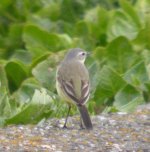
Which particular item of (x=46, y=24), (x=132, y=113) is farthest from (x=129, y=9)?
(x=132, y=113)

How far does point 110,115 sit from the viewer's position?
24.5 feet

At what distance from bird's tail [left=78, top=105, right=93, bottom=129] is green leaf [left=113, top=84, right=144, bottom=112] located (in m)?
0.78

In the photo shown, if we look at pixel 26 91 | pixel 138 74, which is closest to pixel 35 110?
pixel 26 91

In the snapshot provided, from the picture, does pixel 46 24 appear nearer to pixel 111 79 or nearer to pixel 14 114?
pixel 111 79

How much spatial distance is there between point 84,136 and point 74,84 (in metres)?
0.67

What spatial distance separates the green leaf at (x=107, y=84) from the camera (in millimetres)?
8250

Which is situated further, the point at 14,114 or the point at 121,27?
the point at 121,27

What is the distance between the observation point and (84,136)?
6.90 m

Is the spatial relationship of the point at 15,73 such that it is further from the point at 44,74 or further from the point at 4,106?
the point at 4,106

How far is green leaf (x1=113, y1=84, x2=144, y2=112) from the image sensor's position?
799 centimetres

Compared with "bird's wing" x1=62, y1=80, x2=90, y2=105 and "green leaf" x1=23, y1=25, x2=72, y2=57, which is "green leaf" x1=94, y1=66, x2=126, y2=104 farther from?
"green leaf" x1=23, y1=25, x2=72, y2=57


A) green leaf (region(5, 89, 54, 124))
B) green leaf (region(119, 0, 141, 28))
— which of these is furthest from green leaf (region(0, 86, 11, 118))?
green leaf (region(119, 0, 141, 28))

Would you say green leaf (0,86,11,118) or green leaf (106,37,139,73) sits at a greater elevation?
green leaf (106,37,139,73)

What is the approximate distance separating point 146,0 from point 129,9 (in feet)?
1.39
